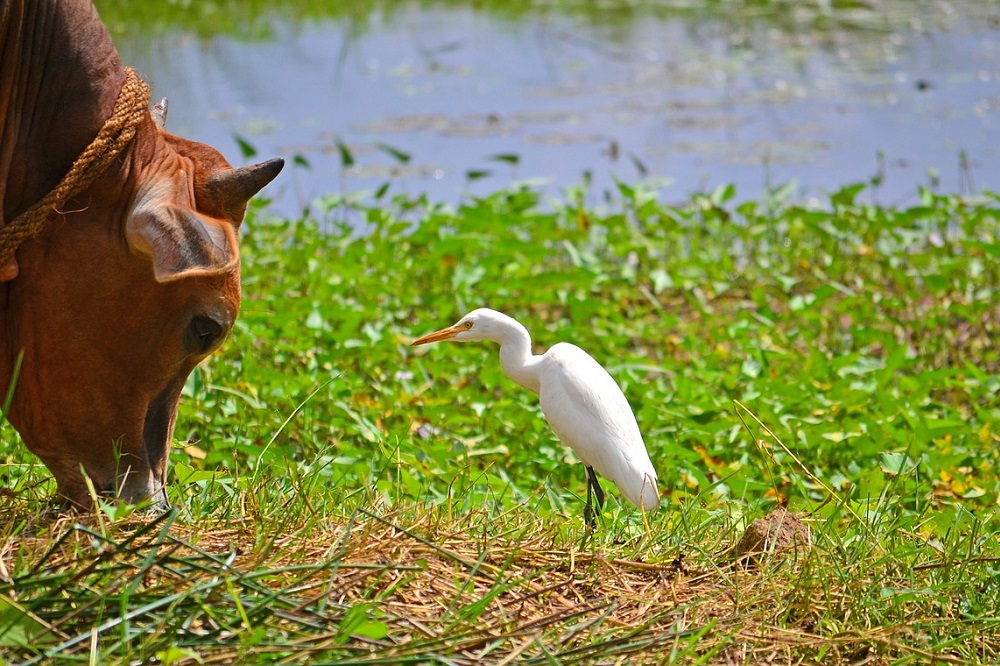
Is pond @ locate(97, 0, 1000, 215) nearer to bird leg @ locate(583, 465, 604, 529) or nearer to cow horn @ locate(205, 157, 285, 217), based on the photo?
bird leg @ locate(583, 465, 604, 529)

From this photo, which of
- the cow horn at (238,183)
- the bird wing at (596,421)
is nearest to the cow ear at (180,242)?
the cow horn at (238,183)

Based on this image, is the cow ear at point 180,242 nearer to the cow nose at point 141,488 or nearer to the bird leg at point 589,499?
the cow nose at point 141,488

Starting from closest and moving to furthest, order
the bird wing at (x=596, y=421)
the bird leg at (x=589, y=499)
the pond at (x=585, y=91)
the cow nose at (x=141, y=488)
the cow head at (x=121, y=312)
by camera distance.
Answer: the cow head at (x=121, y=312), the cow nose at (x=141, y=488), the bird leg at (x=589, y=499), the bird wing at (x=596, y=421), the pond at (x=585, y=91)

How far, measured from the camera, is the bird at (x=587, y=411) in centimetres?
363

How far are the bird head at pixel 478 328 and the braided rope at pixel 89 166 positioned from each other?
128cm

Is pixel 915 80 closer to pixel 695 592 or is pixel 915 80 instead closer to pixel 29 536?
pixel 695 592

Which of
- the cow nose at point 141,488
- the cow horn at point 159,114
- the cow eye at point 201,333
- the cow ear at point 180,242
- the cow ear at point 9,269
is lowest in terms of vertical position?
the cow nose at point 141,488

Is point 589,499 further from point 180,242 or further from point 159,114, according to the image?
point 159,114

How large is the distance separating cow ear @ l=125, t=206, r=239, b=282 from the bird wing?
1.27m

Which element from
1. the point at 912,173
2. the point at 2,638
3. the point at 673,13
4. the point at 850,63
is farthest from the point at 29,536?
the point at 673,13

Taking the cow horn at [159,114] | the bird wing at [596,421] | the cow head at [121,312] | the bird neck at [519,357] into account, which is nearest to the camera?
the cow head at [121,312]

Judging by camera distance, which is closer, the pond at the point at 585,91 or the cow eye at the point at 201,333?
the cow eye at the point at 201,333

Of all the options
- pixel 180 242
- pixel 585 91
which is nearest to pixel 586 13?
pixel 585 91

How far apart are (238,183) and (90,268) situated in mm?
398
